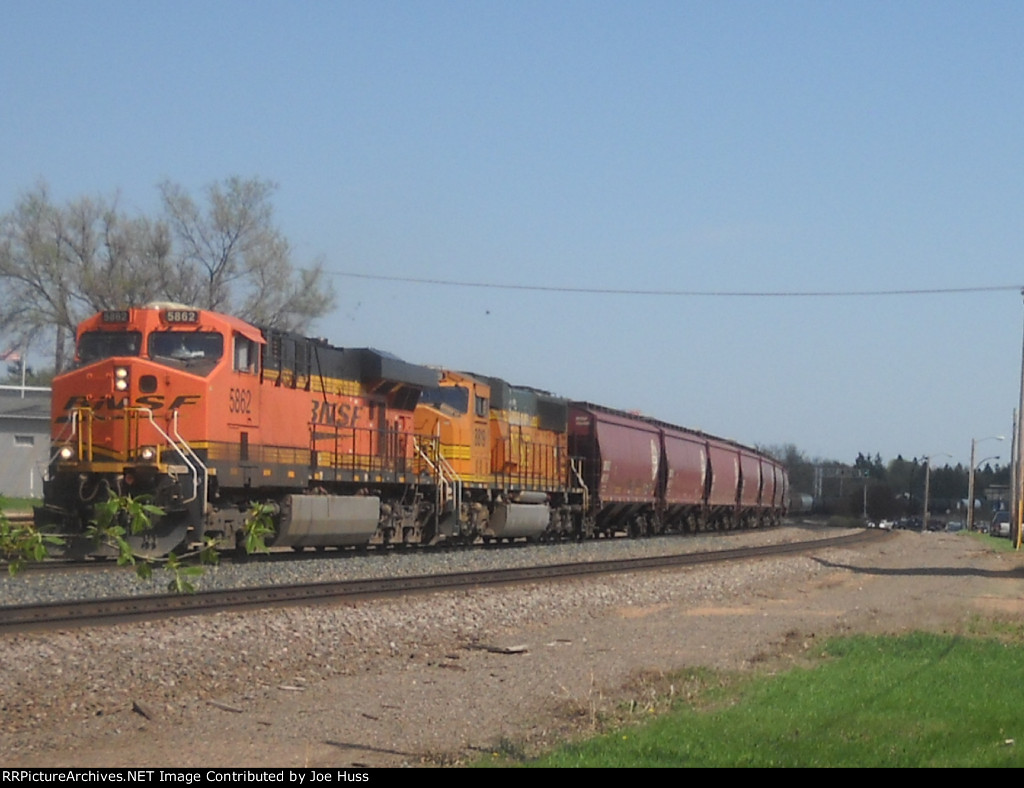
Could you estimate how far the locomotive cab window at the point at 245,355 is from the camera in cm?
1944

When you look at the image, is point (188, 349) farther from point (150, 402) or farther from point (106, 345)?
point (106, 345)

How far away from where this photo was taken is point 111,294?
4709 cm

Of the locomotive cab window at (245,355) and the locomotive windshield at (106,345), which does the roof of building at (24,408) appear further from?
the locomotive cab window at (245,355)

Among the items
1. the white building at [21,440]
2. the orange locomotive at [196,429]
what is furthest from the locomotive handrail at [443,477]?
→ the white building at [21,440]

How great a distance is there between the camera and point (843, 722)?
8.27 metres

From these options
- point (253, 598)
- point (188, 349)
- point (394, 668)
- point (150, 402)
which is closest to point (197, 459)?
point (150, 402)

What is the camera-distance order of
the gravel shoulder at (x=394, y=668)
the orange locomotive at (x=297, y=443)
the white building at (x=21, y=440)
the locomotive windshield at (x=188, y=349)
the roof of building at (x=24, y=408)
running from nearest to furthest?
the gravel shoulder at (x=394, y=668)
the orange locomotive at (x=297, y=443)
the locomotive windshield at (x=188, y=349)
the white building at (x=21, y=440)
the roof of building at (x=24, y=408)

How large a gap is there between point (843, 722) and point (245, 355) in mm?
13394

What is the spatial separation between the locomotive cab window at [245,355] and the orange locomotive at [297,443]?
0.03 m

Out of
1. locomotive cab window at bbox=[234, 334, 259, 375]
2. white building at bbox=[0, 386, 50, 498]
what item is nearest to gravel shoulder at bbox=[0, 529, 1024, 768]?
locomotive cab window at bbox=[234, 334, 259, 375]

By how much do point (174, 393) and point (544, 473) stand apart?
14.8 meters

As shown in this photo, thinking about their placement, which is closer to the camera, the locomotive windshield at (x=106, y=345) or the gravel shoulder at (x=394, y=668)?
the gravel shoulder at (x=394, y=668)

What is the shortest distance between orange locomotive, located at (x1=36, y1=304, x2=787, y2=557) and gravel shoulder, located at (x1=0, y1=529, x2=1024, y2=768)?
1728 mm

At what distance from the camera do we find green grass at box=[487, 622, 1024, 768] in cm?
713
